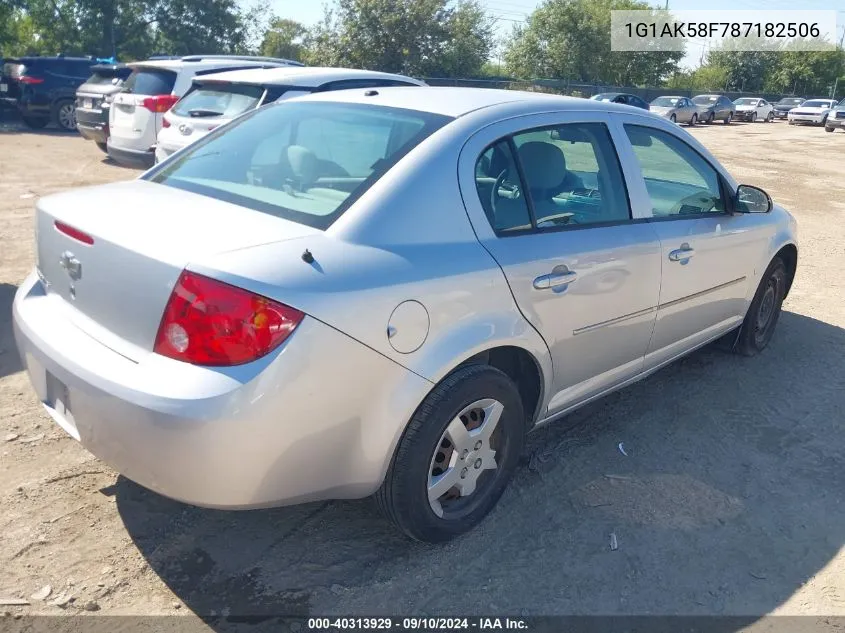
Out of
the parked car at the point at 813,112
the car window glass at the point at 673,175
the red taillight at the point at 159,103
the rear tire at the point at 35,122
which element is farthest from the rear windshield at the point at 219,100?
the parked car at the point at 813,112

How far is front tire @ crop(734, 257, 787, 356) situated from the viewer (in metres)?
5.02

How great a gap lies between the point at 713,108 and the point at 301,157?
121 feet

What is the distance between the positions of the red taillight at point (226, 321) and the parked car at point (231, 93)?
5935 millimetres

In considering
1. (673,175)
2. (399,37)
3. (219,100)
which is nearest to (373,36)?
(399,37)

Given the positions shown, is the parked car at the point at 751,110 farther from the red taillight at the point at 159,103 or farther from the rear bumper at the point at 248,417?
the rear bumper at the point at 248,417

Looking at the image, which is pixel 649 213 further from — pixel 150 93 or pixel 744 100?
pixel 744 100

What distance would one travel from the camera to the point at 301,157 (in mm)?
3178

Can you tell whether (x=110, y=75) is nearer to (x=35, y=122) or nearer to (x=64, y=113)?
(x=64, y=113)

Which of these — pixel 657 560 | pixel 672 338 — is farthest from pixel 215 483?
pixel 672 338

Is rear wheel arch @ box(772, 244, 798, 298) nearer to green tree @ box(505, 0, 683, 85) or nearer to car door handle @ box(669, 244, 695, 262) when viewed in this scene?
car door handle @ box(669, 244, 695, 262)

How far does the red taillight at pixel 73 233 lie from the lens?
2672mm

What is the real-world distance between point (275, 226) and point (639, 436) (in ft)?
7.65

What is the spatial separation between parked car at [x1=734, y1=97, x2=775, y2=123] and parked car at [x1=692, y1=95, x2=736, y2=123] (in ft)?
4.85

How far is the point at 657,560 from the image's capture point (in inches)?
118
